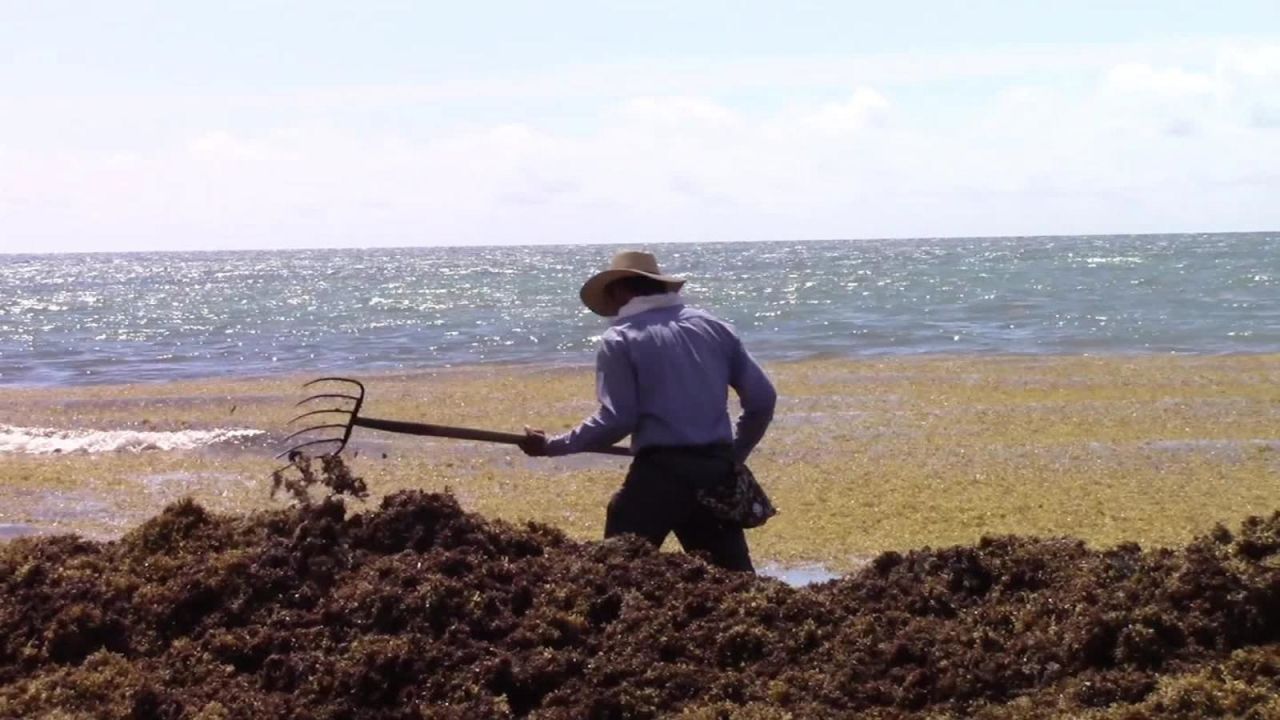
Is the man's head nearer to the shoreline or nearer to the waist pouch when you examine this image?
the waist pouch

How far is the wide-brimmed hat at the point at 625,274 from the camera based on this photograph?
552 cm

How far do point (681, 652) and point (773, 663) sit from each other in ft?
0.86

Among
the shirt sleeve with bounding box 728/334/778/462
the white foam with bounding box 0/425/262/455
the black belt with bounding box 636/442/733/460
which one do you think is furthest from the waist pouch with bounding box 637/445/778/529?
the white foam with bounding box 0/425/262/455

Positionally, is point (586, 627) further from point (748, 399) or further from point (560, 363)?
point (560, 363)

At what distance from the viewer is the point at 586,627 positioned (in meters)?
4.48

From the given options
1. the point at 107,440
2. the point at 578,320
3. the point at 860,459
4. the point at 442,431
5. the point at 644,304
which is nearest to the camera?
the point at 644,304

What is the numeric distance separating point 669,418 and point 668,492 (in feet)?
0.86

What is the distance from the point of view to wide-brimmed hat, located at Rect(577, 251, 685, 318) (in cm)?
552

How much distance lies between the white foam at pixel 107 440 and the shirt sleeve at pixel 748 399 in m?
9.16

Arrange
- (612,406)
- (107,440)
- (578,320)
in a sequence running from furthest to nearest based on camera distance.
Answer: (578,320) → (107,440) → (612,406)

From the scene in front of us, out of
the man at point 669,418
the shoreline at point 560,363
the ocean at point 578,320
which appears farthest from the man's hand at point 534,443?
the ocean at point 578,320

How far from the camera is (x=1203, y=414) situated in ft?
46.4

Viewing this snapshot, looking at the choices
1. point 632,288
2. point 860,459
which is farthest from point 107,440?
point 632,288

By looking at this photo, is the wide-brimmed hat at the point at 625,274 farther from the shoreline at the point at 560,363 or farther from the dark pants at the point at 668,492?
the shoreline at the point at 560,363
